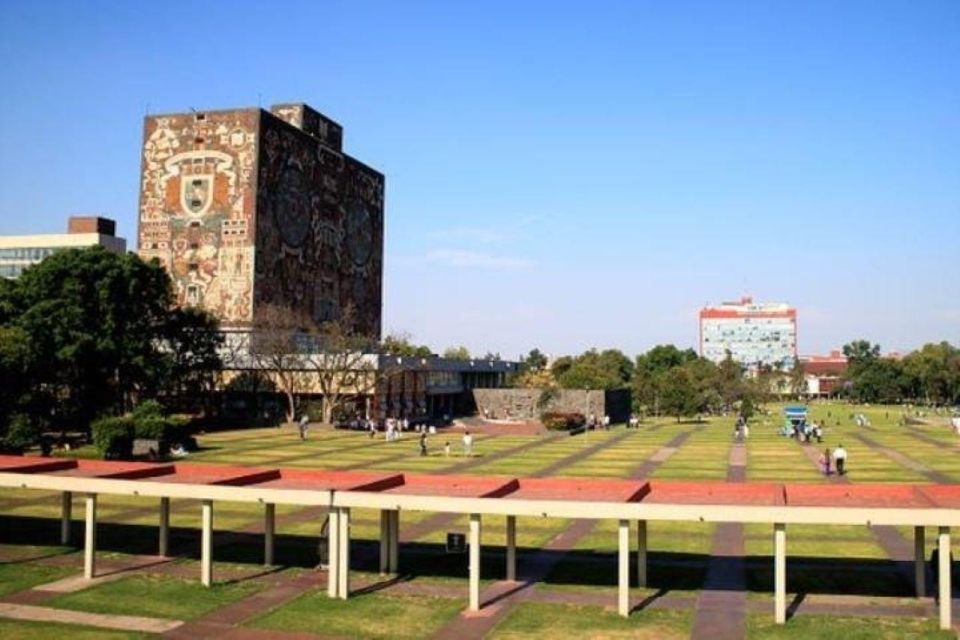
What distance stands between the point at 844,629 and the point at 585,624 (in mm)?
5275

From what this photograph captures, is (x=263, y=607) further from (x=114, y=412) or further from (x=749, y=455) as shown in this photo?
(x=114, y=412)

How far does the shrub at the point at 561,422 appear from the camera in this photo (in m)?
76.2

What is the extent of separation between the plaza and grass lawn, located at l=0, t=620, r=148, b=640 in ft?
0.48

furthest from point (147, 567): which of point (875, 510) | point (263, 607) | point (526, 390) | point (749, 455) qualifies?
point (526, 390)

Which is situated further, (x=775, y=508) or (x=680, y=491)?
(x=680, y=491)

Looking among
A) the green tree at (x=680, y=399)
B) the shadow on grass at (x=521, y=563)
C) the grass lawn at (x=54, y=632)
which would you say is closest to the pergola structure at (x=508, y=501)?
the shadow on grass at (x=521, y=563)

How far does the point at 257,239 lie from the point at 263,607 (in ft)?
212

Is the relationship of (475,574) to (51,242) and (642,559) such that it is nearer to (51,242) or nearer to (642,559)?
(642,559)

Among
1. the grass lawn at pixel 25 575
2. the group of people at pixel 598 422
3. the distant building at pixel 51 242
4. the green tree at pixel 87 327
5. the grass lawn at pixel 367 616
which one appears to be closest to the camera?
the grass lawn at pixel 367 616

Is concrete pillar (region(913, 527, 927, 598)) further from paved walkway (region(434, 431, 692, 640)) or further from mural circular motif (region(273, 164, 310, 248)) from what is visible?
mural circular motif (region(273, 164, 310, 248))

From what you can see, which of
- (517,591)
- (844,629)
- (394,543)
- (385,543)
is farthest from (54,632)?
(844,629)

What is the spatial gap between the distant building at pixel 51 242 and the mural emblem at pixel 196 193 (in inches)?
1470

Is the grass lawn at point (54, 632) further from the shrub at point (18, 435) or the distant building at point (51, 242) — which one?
the distant building at point (51, 242)

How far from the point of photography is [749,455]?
54.8 meters
